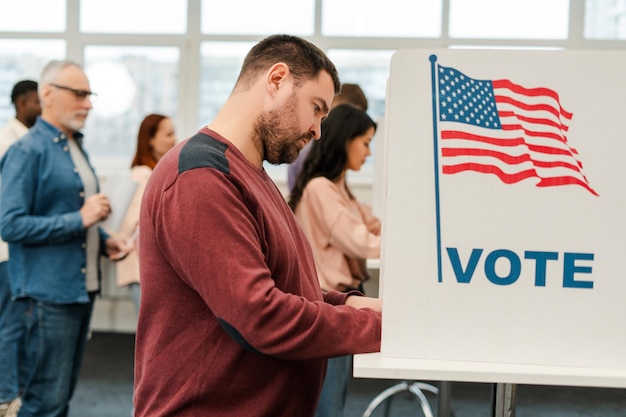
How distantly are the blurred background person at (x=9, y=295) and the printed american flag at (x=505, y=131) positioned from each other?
203 centimetres

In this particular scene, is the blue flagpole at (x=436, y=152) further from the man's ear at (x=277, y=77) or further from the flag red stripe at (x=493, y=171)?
the man's ear at (x=277, y=77)

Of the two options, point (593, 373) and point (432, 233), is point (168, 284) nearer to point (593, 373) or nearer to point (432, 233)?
point (432, 233)

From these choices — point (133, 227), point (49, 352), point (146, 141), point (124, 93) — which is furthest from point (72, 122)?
point (124, 93)

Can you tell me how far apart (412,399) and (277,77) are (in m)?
3.06

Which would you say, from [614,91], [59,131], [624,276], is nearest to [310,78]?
[614,91]

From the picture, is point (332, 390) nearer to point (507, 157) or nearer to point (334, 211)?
point (334, 211)

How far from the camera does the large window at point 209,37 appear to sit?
5453mm

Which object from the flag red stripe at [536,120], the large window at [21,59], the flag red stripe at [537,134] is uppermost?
the large window at [21,59]

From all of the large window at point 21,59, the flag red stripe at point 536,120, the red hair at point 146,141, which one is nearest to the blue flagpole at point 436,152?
the flag red stripe at point 536,120

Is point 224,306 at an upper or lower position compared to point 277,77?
lower

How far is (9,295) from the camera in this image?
2955 mm

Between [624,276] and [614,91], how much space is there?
0.93 feet

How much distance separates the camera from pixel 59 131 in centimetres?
262

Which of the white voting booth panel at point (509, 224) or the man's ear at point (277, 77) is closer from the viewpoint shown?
the white voting booth panel at point (509, 224)
